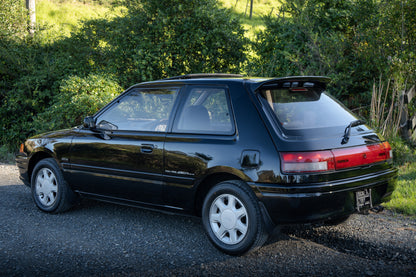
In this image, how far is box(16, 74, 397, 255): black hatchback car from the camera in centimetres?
399

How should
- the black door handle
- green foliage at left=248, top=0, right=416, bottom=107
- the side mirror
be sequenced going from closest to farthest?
the black door handle
the side mirror
green foliage at left=248, top=0, right=416, bottom=107

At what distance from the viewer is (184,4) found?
39.7 feet

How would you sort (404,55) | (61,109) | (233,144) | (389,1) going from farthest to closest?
(61,109), (389,1), (404,55), (233,144)

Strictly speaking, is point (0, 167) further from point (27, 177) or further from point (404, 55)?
point (404, 55)

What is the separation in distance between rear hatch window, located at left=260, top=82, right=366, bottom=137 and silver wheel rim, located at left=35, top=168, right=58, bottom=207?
3.17 meters

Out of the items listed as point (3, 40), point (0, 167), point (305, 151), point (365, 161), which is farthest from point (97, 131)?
point (3, 40)

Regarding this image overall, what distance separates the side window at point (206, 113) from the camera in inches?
178

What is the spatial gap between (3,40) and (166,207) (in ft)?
35.9

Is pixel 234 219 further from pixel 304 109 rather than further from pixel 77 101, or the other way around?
pixel 77 101

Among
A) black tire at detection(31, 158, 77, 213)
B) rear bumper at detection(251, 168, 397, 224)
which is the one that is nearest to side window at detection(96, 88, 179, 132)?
black tire at detection(31, 158, 77, 213)

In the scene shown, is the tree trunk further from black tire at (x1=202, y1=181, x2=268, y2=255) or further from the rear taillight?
the rear taillight

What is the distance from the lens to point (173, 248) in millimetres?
4559

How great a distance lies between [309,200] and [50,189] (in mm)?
3586

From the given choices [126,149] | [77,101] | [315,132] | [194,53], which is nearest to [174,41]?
[194,53]
